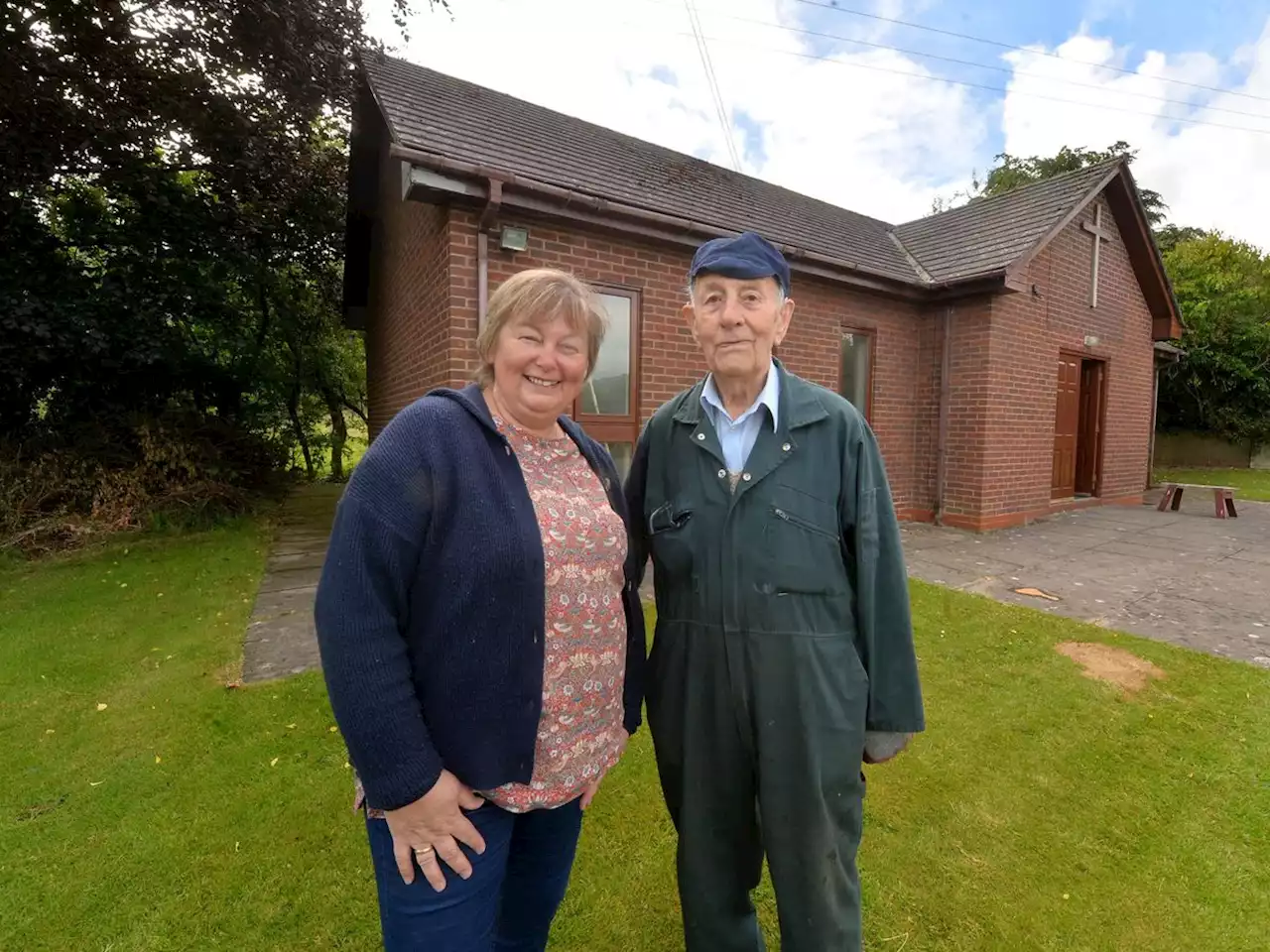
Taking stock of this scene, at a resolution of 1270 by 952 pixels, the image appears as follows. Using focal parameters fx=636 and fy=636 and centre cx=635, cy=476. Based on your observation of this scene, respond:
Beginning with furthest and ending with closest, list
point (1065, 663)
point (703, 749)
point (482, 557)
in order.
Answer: point (1065, 663) < point (703, 749) < point (482, 557)

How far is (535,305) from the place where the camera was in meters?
1.40

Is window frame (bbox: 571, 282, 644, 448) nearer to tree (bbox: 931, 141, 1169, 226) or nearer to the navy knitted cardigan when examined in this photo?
the navy knitted cardigan

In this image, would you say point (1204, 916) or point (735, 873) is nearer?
point (735, 873)

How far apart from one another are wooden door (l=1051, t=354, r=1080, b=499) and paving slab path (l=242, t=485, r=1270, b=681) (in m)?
0.71

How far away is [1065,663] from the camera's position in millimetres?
4078

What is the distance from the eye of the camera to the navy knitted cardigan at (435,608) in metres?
1.15

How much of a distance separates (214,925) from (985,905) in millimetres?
2597

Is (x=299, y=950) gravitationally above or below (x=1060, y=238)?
below

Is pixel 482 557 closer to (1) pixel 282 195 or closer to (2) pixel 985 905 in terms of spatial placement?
(2) pixel 985 905

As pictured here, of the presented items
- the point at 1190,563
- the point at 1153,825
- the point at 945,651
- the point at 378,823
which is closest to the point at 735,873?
the point at 378,823

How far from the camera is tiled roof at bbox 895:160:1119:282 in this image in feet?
29.0

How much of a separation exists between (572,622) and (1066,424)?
37.6 feet

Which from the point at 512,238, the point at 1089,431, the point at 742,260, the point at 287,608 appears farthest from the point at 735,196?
the point at 742,260

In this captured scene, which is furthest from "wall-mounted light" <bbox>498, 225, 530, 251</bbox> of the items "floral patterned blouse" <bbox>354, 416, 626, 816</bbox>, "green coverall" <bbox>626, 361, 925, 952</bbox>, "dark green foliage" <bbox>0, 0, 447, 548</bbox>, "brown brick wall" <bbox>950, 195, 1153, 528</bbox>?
"brown brick wall" <bbox>950, 195, 1153, 528</bbox>
